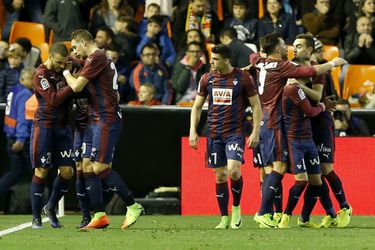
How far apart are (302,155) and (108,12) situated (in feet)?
26.8

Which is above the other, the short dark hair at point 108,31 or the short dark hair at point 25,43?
the short dark hair at point 108,31

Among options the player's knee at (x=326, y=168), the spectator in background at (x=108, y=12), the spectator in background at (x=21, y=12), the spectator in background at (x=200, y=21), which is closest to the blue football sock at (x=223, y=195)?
the player's knee at (x=326, y=168)

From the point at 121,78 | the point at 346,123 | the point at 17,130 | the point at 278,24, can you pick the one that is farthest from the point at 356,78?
the point at 17,130

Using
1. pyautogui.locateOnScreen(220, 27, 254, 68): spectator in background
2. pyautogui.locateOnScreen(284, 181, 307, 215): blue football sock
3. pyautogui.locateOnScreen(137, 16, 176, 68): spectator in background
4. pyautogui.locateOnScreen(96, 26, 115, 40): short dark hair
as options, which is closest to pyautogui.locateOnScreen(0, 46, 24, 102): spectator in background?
pyautogui.locateOnScreen(96, 26, 115, 40): short dark hair

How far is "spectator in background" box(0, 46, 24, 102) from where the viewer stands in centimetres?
1905

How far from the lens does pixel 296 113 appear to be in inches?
555

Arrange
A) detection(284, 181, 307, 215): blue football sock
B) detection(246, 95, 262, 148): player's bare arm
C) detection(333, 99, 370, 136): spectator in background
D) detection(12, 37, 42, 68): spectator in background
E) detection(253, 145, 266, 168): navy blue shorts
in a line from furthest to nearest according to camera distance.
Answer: detection(12, 37, 42, 68): spectator in background < detection(333, 99, 370, 136): spectator in background < detection(253, 145, 266, 168): navy blue shorts < detection(284, 181, 307, 215): blue football sock < detection(246, 95, 262, 148): player's bare arm

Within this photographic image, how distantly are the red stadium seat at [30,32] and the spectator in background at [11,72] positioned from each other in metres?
1.99

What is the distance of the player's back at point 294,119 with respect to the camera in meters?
14.0

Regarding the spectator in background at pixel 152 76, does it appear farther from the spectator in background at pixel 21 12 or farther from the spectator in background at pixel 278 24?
the spectator in background at pixel 21 12

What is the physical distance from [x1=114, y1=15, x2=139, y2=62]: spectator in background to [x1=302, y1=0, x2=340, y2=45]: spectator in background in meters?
Result: 2.94

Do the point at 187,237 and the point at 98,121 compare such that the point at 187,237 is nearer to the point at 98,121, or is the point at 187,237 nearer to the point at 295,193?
the point at 98,121

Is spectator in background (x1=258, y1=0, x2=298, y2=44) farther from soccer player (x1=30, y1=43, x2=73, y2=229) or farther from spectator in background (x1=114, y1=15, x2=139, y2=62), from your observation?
soccer player (x1=30, y1=43, x2=73, y2=229)

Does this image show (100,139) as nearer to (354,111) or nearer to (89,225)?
(89,225)
